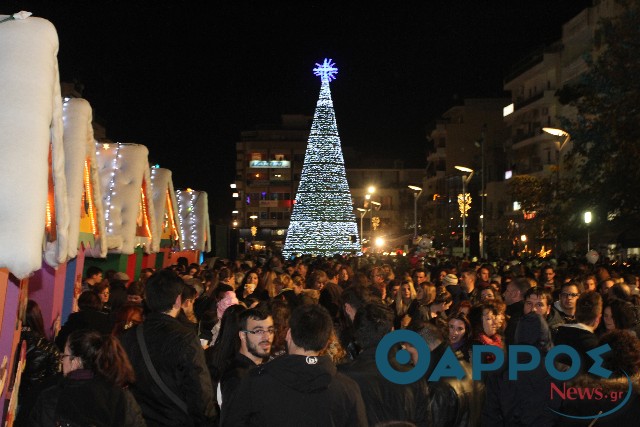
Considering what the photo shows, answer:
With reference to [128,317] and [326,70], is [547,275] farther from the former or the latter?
[326,70]

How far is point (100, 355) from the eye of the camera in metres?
5.38

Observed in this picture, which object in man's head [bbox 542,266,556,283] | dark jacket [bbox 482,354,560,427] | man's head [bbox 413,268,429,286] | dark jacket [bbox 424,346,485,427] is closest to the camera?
dark jacket [bbox 424,346,485,427]

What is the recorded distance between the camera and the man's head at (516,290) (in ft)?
37.4

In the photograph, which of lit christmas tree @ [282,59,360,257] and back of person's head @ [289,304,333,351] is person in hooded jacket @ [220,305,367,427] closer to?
back of person's head @ [289,304,333,351]

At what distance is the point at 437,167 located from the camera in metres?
95.8

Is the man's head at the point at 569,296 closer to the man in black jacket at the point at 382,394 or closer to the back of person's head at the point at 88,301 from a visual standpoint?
the back of person's head at the point at 88,301

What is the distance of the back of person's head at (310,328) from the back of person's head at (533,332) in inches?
119

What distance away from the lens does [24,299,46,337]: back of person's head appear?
7.80m

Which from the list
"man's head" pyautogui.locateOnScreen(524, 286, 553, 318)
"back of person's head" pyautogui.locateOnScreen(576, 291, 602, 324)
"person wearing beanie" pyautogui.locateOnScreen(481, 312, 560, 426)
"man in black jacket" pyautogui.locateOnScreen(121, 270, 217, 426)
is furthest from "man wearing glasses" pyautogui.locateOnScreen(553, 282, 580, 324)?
"man in black jacket" pyautogui.locateOnScreen(121, 270, 217, 426)

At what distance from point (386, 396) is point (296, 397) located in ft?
2.43

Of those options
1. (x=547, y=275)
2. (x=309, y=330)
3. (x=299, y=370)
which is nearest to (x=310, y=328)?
(x=309, y=330)

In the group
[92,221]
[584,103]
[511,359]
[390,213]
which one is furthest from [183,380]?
[390,213]

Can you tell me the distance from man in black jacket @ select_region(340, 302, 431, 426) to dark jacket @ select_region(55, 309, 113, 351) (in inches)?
144

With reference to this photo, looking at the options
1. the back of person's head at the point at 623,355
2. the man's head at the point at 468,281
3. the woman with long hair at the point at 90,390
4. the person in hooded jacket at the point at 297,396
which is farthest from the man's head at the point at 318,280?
the person in hooded jacket at the point at 297,396
